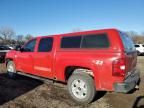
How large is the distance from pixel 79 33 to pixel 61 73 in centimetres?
133

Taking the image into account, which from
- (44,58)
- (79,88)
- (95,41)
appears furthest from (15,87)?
(95,41)

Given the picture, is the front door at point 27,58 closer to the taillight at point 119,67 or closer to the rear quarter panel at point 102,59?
the rear quarter panel at point 102,59

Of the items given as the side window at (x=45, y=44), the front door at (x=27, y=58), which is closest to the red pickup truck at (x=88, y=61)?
the side window at (x=45, y=44)

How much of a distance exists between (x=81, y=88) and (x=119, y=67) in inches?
53.3

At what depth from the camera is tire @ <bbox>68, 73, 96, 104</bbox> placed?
19.9 ft

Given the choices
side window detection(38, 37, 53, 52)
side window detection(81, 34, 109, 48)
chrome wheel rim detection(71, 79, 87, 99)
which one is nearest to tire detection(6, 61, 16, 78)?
side window detection(38, 37, 53, 52)

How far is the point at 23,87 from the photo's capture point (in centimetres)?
798

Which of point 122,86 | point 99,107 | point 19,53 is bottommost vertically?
point 99,107

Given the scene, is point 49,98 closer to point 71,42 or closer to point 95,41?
point 71,42

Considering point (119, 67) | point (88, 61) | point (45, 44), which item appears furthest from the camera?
point (45, 44)

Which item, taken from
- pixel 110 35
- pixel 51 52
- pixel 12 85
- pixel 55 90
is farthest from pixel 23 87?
pixel 110 35

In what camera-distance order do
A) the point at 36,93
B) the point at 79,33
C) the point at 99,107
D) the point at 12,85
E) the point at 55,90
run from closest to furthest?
the point at 99,107 < the point at 79,33 < the point at 36,93 < the point at 55,90 < the point at 12,85

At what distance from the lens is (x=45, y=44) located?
771cm

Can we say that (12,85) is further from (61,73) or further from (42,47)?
(61,73)
